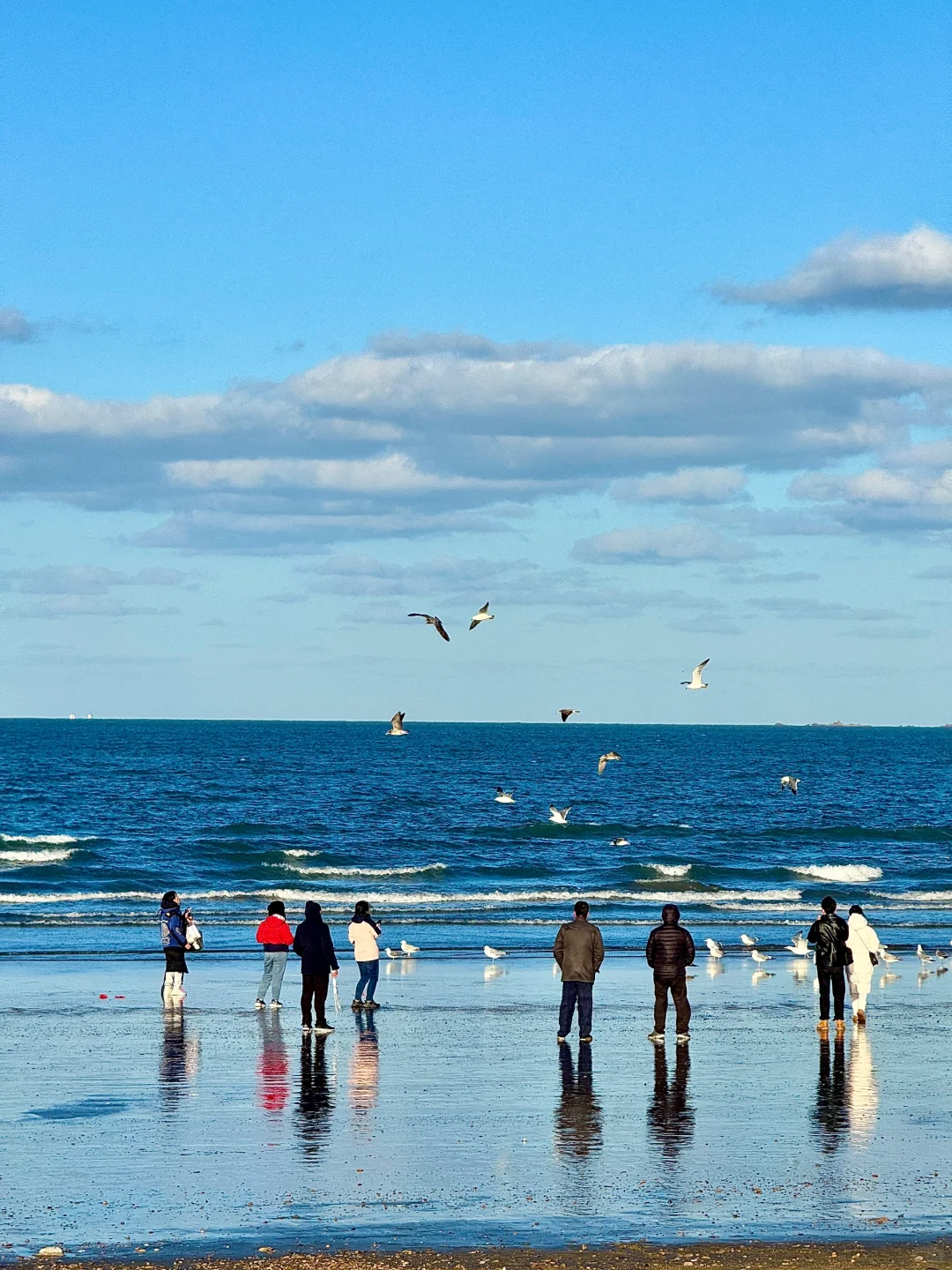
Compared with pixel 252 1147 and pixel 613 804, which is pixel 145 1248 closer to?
pixel 252 1147

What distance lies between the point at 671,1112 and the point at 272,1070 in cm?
472

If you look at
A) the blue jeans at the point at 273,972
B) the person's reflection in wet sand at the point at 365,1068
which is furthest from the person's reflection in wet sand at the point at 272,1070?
the blue jeans at the point at 273,972

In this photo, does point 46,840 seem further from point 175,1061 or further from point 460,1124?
point 460,1124

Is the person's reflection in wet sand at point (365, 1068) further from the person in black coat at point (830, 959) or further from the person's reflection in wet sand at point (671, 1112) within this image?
the person in black coat at point (830, 959)

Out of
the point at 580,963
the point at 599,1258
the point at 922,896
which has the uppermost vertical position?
the point at 580,963

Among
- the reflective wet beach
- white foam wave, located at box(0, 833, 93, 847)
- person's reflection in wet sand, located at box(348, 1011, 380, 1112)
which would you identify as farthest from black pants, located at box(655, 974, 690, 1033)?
white foam wave, located at box(0, 833, 93, 847)

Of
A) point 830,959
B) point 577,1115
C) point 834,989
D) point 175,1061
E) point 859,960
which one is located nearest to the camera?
point 577,1115

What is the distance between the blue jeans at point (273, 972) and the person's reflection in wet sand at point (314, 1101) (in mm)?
3010

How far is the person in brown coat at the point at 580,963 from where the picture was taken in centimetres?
1933

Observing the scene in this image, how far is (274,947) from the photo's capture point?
22.7 metres

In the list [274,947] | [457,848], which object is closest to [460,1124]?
[274,947]

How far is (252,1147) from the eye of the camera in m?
13.6

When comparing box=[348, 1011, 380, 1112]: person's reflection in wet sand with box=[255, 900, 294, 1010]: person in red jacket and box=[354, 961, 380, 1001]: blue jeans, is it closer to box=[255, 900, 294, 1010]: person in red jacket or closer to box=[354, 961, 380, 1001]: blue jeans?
box=[354, 961, 380, 1001]: blue jeans

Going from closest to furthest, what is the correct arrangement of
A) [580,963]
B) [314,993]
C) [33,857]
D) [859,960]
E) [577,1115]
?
[577,1115] → [580,963] → [314,993] → [859,960] → [33,857]
